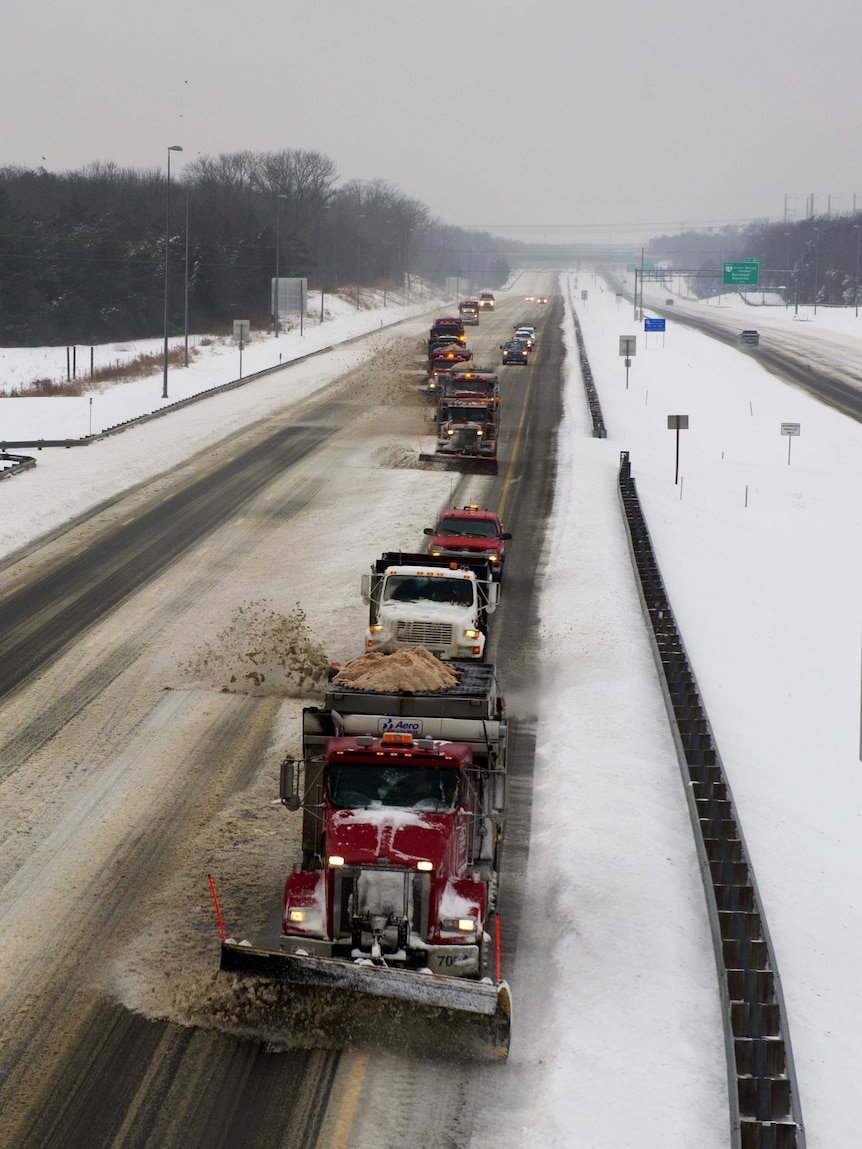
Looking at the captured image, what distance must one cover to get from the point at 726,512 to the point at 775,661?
607 inches

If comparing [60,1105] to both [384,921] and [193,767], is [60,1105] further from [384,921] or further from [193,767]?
[193,767]

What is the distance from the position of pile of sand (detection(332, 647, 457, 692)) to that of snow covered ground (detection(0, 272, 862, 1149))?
8.51 ft

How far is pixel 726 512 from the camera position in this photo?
1593 inches

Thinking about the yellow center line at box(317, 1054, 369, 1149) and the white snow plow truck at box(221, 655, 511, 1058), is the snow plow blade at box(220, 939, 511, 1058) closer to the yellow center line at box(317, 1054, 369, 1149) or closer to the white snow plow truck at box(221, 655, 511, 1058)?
the white snow plow truck at box(221, 655, 511, 1058)

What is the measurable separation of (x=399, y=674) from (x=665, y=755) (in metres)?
5.69

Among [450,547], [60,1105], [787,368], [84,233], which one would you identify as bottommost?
[60,1105]

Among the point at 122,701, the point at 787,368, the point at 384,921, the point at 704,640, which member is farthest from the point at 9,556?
the point at 787,368

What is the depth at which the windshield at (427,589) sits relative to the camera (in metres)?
20.1

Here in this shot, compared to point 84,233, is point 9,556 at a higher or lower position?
lower

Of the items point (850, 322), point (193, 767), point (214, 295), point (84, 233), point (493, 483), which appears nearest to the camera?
point (193, 767)

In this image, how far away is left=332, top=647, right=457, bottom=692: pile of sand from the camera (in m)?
14.1

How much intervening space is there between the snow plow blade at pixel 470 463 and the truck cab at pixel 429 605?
62.6 ft

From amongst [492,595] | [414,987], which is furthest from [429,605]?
[414,987]

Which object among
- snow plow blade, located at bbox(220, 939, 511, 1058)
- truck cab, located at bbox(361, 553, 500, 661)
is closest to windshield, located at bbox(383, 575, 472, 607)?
truck cab, located at bbox(361, 553, 500, 661)
